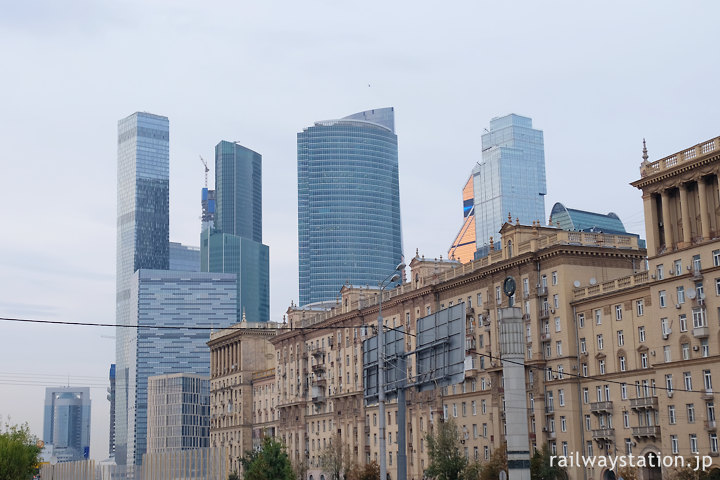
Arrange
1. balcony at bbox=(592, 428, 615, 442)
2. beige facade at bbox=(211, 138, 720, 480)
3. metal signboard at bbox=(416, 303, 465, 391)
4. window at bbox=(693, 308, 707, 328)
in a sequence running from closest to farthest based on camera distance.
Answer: metal signboard at bbox=(416, 303, 465, 391)
window at bbox=(693, 308, 707, 328)
beige facade at bbox=(211, 138, 720, 480)
balcony at bbox=(592, 428, 615, 442)

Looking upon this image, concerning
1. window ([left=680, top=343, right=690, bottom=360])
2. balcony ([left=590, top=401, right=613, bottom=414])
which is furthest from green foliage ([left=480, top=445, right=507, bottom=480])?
Result: window ([left=680, top=343, right=690, bottom=360])

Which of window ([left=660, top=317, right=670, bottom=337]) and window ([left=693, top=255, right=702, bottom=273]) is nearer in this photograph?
window ([left=693, top=255, right=702, bottom=273])

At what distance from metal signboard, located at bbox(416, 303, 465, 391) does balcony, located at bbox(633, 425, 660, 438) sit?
36.4 meters

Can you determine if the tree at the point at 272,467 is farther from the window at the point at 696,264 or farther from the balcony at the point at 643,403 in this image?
the window at the point at 696,264

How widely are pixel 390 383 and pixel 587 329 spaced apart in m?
40.5

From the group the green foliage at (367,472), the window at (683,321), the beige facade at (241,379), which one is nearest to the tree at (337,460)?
the green foliage at (367,472)

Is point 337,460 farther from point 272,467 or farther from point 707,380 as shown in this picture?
point 707,380

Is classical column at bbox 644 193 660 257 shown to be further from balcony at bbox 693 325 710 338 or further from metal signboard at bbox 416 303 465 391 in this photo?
metal signboard at bbox 416 303 465 391

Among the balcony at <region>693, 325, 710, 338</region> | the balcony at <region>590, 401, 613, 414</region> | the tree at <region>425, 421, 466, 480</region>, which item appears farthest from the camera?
the tree at <region>425, 421, 466, 480</region>

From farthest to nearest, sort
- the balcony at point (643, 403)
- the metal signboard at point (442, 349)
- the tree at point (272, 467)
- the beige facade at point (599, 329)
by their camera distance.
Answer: the tree at point (272, 467) → the balcony at point (643, 403) → the beige facade at point (599, 329) → the metal signboard at point (442, 349)

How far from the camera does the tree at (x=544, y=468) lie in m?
96.8

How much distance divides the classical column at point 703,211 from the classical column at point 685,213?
1.83 m

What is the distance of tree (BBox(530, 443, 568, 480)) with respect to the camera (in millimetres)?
96812

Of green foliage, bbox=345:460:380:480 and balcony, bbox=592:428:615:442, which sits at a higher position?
balcony, bbox=592:428:615:442
